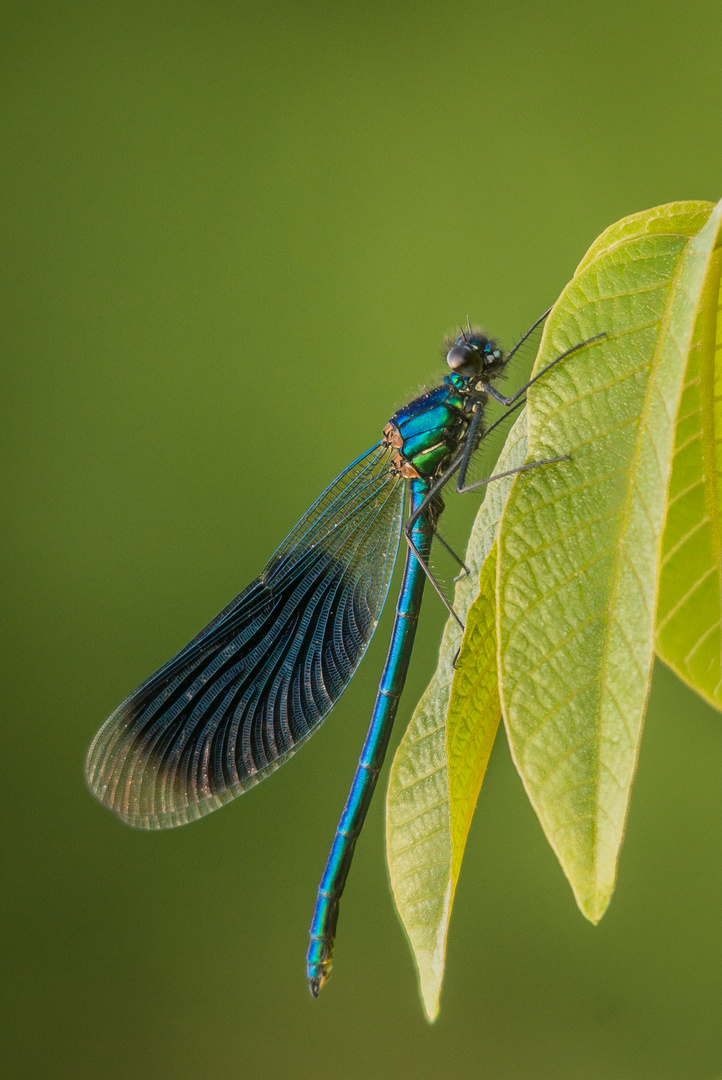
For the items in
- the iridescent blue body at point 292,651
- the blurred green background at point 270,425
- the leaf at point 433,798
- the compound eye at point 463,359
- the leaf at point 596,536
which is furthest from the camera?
the blurred green background at point 270,425

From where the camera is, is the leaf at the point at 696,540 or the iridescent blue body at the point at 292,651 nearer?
the leaf at the point at 696,540

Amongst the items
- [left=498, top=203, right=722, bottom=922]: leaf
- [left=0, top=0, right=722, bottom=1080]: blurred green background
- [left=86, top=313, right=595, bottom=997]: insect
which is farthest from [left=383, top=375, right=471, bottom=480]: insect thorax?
[left=0, top=0, right=722, bottom=1080]: blurred green background

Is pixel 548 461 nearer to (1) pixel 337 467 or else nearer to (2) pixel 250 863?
(1) pixel 337 467

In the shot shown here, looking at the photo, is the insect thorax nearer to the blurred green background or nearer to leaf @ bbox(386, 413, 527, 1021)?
leaf @ bbox(386, 413, 527, 1021)

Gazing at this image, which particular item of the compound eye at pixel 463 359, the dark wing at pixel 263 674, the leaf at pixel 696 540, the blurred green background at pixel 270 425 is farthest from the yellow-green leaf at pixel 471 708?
the blurred green background at pixel 270 425

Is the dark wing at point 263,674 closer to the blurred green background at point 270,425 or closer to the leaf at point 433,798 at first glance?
the leaf at point 433,798
